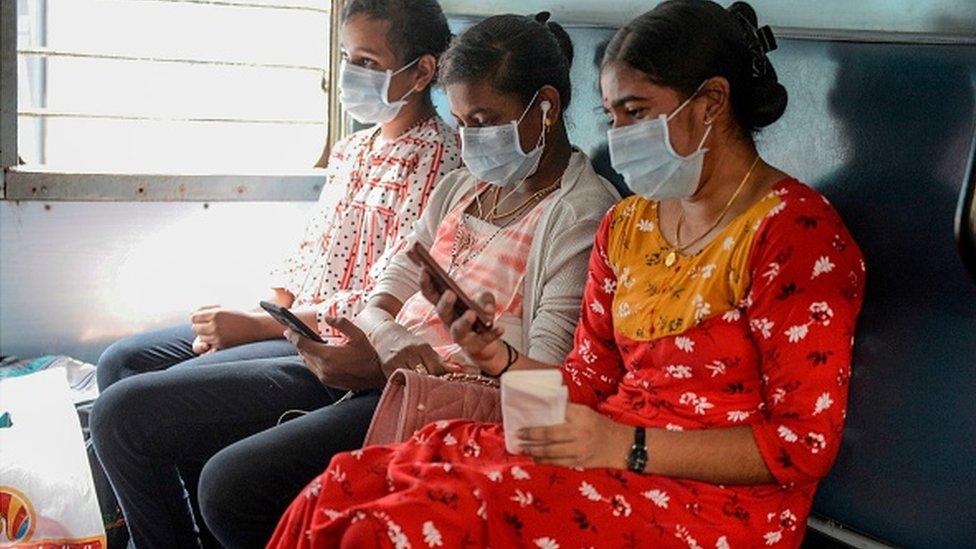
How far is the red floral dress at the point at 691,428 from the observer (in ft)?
5.84

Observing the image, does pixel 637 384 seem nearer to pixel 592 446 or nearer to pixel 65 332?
pixel 592 446

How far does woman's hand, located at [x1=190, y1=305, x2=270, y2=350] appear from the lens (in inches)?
122

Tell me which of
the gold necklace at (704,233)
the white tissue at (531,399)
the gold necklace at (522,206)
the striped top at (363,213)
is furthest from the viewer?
the striped top at (363,213)

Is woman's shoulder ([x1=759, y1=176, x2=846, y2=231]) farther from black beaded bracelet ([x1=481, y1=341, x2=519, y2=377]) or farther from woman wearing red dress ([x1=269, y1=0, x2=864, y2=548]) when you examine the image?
black beaded bracelet ([x1=481, y1=341, x2=519, y2=377])

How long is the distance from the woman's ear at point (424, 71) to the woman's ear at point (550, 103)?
53 cm

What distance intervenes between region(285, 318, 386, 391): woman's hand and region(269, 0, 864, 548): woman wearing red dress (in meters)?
0.42

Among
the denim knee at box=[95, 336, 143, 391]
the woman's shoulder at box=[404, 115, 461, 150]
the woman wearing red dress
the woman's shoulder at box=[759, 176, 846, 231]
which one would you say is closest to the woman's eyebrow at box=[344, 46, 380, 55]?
the woman's shoulder at box=[404, 115, 461, 150]

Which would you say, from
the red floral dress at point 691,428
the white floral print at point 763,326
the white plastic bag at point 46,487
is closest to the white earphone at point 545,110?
the red floral dress at point 691,428

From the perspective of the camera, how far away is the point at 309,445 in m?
2.35

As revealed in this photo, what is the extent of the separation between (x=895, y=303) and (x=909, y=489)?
0.30 m

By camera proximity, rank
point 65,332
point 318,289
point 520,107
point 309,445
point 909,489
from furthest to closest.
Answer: point 65,332
point 318,289
point 520,107
point 309,445
point 909,489

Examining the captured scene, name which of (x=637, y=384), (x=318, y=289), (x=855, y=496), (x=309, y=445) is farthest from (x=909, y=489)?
(x=318, y=289)

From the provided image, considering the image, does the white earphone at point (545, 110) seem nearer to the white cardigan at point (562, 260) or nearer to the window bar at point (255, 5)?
the white cardigan at point (562, 260)

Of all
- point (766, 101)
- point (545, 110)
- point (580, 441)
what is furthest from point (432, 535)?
point (545, 110)
